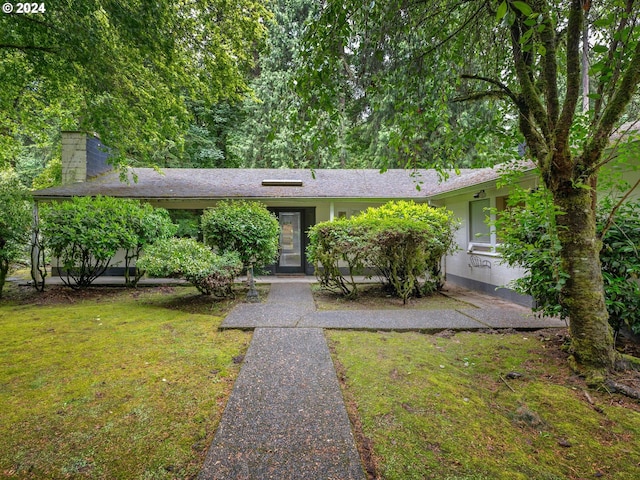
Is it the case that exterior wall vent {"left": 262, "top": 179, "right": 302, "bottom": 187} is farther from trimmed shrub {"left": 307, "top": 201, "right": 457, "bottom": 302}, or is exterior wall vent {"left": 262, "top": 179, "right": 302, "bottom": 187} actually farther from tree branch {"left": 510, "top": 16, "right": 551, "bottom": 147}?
tree branch {"left": 510, "top": 16, "right": 551, "bottom": 147}

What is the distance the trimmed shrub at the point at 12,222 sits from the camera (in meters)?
6.91

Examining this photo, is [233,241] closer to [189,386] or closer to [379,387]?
[189,386]

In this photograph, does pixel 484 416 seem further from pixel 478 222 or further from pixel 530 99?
pixel 478 222

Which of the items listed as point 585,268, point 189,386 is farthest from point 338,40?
point 189,386

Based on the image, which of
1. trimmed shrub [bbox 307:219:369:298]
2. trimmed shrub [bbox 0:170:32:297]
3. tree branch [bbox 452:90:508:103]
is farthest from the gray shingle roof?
tree branch [bbox 452:90:508:103]

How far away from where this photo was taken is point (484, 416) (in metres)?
2.53

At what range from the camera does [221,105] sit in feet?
66.0

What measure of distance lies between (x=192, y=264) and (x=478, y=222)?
7.20m

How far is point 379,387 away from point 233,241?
4970 millimetres

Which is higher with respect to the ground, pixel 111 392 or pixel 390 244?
pixel 390 244

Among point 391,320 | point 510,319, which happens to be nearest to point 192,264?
point 391,320

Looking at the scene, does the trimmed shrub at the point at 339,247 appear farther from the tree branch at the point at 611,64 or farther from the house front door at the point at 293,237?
the house front door at the point at 293,237

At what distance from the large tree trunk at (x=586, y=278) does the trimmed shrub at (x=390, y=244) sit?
11.1ft

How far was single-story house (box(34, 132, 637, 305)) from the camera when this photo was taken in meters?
9.27
